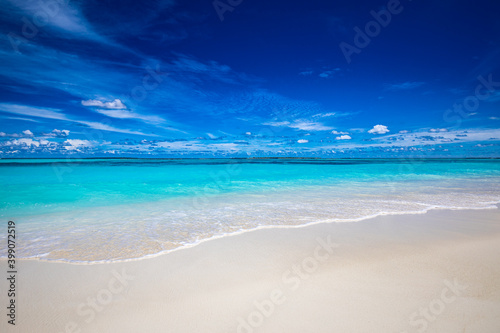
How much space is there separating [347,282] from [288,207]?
15.4 feet

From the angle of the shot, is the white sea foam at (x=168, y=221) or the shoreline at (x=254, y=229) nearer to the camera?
the shoreline at (x=254, y=229)

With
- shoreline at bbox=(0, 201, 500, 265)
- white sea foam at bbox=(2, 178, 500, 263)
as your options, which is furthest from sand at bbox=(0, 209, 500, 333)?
white sea foam at bbox=(2, 178, 500, 263)

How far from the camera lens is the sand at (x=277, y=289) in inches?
96.9

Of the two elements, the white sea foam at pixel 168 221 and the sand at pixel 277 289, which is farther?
the white sea foam at pixel 168 221

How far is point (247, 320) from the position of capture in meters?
2.51

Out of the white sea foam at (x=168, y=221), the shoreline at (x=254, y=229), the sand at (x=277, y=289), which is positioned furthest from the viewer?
the white sea foam at (x=168, y=221)

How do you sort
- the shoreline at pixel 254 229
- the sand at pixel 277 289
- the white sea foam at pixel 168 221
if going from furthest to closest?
the white sea foam at pixel 168 221
the shoreline at pixel 254 229
the sand at pixel 277 289

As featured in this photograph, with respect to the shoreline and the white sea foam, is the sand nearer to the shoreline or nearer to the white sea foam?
the shoreline

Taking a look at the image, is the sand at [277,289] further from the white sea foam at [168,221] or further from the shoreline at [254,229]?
the white sea foam at [168,221]

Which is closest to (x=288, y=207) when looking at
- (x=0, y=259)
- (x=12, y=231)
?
(x=0, y=259)

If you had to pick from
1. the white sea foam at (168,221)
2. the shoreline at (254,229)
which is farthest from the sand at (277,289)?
the white sea foam at (168,221)

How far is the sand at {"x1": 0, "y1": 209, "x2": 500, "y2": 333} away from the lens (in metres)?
2.46

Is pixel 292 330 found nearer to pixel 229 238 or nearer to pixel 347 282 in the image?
pixel 347 282

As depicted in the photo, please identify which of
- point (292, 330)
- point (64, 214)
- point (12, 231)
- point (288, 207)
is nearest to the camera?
point (292, 330)
